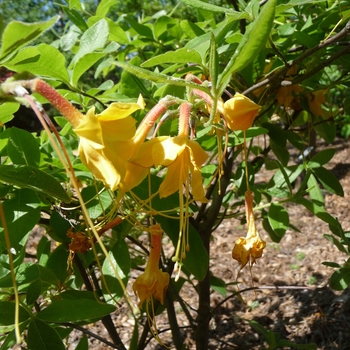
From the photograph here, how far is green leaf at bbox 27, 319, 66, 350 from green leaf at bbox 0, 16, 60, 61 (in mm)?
454

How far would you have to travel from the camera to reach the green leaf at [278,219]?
1150 millimetres

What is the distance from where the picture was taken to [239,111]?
1.85 feet

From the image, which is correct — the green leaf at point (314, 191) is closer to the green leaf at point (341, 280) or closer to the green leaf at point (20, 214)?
the green leaf at point (341, 280)

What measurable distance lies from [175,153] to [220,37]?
0.34 meters

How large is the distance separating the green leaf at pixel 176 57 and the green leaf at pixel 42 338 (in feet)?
1.43

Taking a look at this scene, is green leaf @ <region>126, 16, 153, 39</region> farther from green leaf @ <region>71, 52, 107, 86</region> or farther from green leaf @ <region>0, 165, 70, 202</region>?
green leaf @ <region>0, 165, 70, 202</region>

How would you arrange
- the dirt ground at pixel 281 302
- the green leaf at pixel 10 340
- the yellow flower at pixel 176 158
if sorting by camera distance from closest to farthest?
the yellow flower at pixel 176 158, the green leaf at pixel 10 340, the dirt ground at pixel 281 302

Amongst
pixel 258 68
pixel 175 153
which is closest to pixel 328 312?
pixel 258 68

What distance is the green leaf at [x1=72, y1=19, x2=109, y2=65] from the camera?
82cm

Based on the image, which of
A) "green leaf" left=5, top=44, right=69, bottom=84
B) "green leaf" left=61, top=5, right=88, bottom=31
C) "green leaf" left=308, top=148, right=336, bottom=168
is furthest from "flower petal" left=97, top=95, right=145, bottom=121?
"green leaf" left=308, top=148, right=336, bottom=168

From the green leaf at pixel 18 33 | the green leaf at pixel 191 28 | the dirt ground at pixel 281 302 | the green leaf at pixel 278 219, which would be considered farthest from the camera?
the dirt ground at pixel 281 302

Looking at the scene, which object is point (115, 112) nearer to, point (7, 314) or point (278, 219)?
point (7, 314)

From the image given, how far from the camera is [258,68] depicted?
0.99 meters

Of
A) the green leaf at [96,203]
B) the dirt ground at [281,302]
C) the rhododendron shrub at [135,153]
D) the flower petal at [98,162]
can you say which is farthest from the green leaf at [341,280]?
the flower petal at [98,162]
